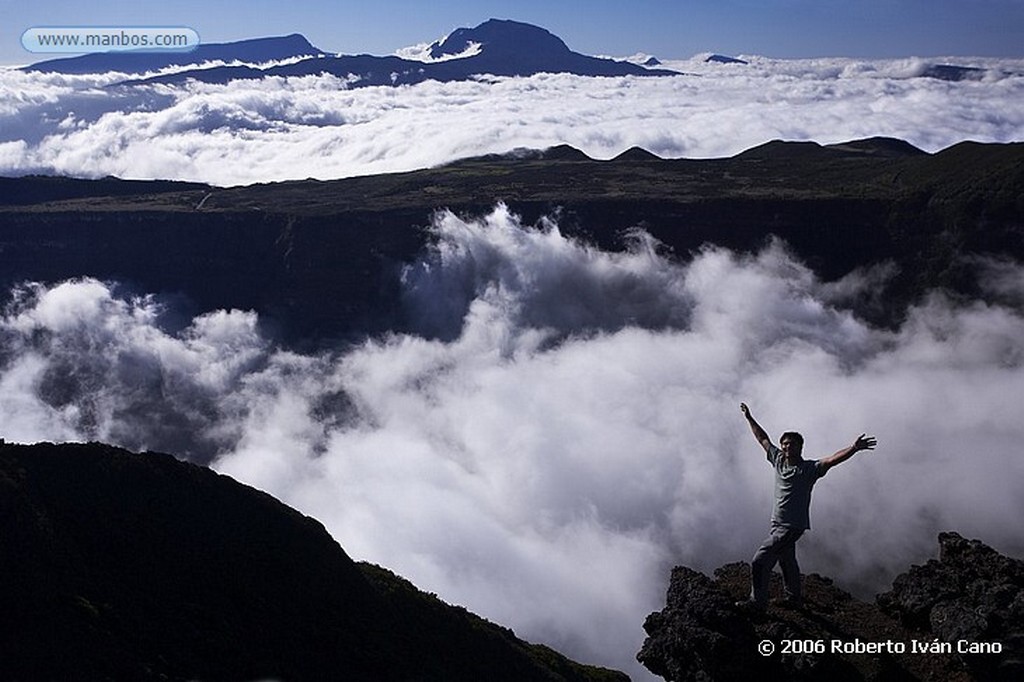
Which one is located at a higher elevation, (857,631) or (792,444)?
(792,444)

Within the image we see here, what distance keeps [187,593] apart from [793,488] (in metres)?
13.0

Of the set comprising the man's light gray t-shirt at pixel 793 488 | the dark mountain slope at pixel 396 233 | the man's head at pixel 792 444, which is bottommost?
the man's light gray t-shirt at pixel 793 488

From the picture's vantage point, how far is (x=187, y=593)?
19266 mm

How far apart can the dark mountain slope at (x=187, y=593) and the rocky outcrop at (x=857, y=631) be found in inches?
290

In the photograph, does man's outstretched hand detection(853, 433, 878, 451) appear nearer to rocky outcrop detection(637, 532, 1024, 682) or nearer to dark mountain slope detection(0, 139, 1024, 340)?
rocky outcrop detection(637, 532, 1024, 682)

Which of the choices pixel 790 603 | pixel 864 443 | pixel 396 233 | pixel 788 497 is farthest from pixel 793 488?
pixel 396 233

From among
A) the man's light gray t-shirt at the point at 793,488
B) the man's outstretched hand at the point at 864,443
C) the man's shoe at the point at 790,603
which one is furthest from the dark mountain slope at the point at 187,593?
the man's outstretched hand at the point at 864,443

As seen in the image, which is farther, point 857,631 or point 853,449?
point 857,631

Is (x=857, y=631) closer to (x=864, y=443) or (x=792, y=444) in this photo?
(x=792, y=444)

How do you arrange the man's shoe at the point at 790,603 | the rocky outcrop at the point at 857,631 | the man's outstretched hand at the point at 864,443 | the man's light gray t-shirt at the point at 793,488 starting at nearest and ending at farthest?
the man's outstretched hand at the point at 864,443 < the man's light gray t-shirt at the point at 793,488 < the rocky outcrop at the point at 857,631 < the man's shoe at the point at 790,603

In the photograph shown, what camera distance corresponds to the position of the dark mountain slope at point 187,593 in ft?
55.7

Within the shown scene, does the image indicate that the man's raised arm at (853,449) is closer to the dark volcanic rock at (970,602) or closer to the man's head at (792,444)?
the man's head at (792,444)

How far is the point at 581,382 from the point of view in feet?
→ 306

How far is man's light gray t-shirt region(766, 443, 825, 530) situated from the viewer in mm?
13367
